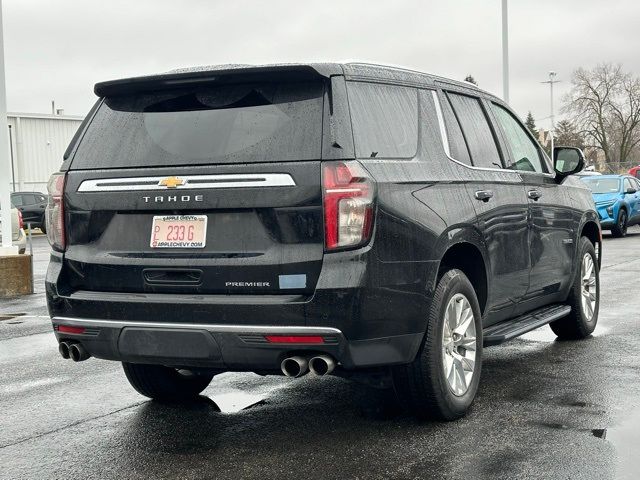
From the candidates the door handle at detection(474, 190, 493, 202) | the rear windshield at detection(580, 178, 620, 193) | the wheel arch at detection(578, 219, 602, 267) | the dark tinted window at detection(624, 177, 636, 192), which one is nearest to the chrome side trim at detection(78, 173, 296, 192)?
the door handle at detection(474, 190, 493, 202)

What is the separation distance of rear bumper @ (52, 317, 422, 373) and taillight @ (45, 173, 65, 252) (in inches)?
20.7

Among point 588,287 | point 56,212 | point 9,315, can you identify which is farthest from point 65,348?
point 9,315

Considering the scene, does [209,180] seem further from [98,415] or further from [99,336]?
[98,415]

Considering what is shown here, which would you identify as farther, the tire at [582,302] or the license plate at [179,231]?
the tire at [582,302]

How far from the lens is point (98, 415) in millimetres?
5512

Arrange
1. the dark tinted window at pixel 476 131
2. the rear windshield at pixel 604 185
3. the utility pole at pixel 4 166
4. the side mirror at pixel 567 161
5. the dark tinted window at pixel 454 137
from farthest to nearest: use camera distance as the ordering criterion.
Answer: the rear windshield at pixel 604 185 → the utility pole at pixel 4 166 → the side mirror at pixel 567 161 → the dark tinted window at pixel 476 131 → the dark tinted window at pixel 454 137

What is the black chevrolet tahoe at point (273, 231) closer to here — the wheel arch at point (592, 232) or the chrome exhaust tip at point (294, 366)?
the chrome exhaust tip at point (294, 366)

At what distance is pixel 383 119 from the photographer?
15.8 ft

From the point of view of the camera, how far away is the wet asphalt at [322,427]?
4.33 metres

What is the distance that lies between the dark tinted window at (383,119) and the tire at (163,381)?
199 centimetres

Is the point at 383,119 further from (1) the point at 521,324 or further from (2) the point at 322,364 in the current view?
(1) the point at 521,324

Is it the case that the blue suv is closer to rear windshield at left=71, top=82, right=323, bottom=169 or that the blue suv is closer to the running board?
the running board

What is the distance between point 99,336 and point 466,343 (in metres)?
2.03

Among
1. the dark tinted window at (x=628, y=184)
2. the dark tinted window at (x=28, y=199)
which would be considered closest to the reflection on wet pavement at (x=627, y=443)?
the dark tinted window at (x=628, y=184)
